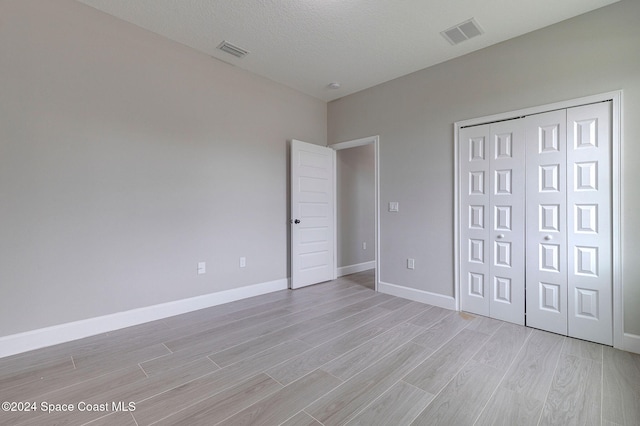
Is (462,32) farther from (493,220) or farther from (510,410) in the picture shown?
(510,410)

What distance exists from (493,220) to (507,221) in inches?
4.9

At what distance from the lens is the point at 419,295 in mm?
3459

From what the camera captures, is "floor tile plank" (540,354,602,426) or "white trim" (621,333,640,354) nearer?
"floor tile plank" (540,354,602,426)

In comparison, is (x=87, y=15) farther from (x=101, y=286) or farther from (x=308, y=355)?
(x=308, y=355)

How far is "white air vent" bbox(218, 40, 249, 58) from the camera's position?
300cm

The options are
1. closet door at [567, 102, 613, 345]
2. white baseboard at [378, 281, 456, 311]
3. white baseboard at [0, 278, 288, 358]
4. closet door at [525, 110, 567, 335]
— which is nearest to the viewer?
white baseboard at [0, 278, 288, 358]

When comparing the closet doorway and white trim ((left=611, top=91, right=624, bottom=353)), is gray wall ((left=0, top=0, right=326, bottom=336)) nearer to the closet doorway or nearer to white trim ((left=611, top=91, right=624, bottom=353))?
the closet doorway

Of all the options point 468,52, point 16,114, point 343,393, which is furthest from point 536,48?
point 16,114

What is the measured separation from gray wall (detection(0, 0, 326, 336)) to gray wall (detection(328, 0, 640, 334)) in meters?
1.72

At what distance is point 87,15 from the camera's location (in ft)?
8.13

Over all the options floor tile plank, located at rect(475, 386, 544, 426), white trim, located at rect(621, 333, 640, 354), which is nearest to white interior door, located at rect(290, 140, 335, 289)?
floor tile plank, located at rect(475, 386, 544, 426)

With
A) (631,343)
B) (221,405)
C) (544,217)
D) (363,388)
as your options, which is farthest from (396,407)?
(544,217)

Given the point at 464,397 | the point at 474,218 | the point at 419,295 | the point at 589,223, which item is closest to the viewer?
the point at 464,397

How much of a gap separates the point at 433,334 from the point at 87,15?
4242 millimetres
